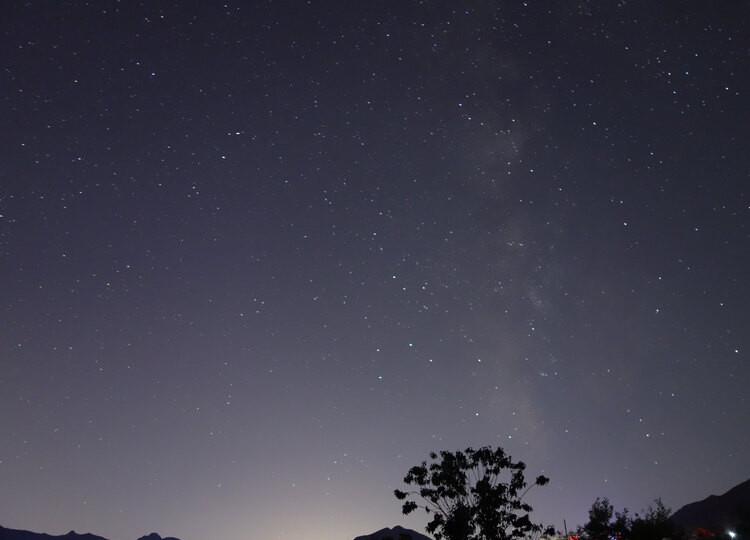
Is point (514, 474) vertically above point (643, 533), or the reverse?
point (514, 474)

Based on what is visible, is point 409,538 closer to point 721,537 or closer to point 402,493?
point 402,493

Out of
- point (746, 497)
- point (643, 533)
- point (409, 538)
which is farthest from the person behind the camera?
point (746, 497)

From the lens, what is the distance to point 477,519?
2367 cm

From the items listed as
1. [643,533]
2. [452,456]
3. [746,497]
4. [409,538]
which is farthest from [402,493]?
[746,497]

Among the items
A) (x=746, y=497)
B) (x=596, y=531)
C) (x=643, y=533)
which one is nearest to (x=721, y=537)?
(x=643, y=533)

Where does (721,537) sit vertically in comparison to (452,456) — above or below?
below

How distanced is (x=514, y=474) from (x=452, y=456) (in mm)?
2871

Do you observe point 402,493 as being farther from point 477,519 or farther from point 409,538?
point 409,538

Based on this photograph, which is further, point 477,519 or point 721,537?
point 721,537

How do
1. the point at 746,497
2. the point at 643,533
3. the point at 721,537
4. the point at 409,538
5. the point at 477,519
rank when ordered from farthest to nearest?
the point at 746,497, the point at 643,533, the point at 721,537, the point at 409,538, the point at 477,519

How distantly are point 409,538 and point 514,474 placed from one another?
1309 cm

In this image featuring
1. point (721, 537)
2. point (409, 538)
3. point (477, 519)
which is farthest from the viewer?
point (721, 537)

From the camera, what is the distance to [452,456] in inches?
987

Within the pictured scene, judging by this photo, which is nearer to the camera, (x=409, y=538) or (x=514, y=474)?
(x=514, y=474)
